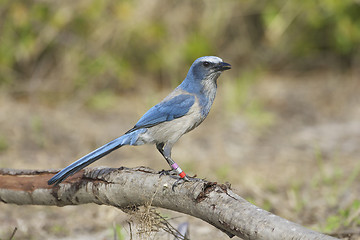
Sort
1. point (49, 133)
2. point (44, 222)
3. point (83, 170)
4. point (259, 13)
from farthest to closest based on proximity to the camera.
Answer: point (259, 13) < point (49, 133) < point (44, 222) < point (83, 170)

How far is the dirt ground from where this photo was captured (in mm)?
4285

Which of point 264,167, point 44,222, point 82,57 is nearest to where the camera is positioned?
point 44,222

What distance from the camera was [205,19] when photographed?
8.16m

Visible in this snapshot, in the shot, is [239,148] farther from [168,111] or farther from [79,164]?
[79,164]

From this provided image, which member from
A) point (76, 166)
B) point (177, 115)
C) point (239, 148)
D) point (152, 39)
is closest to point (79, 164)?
point (76, 166)

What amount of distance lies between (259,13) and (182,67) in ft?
5.51

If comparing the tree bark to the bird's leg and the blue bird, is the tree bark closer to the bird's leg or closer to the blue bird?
the bird's leg

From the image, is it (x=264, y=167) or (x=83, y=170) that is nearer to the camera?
(x=83, y=170)

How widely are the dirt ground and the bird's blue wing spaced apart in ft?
2.53

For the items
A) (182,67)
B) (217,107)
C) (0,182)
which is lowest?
(0,182)

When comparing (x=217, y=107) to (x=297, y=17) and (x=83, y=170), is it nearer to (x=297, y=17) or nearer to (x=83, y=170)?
(x=297, y=17)

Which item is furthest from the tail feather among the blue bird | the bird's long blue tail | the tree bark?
the blue bird

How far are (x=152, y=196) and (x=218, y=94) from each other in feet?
16.9

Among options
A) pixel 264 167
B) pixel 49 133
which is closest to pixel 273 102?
pixel 264 167
